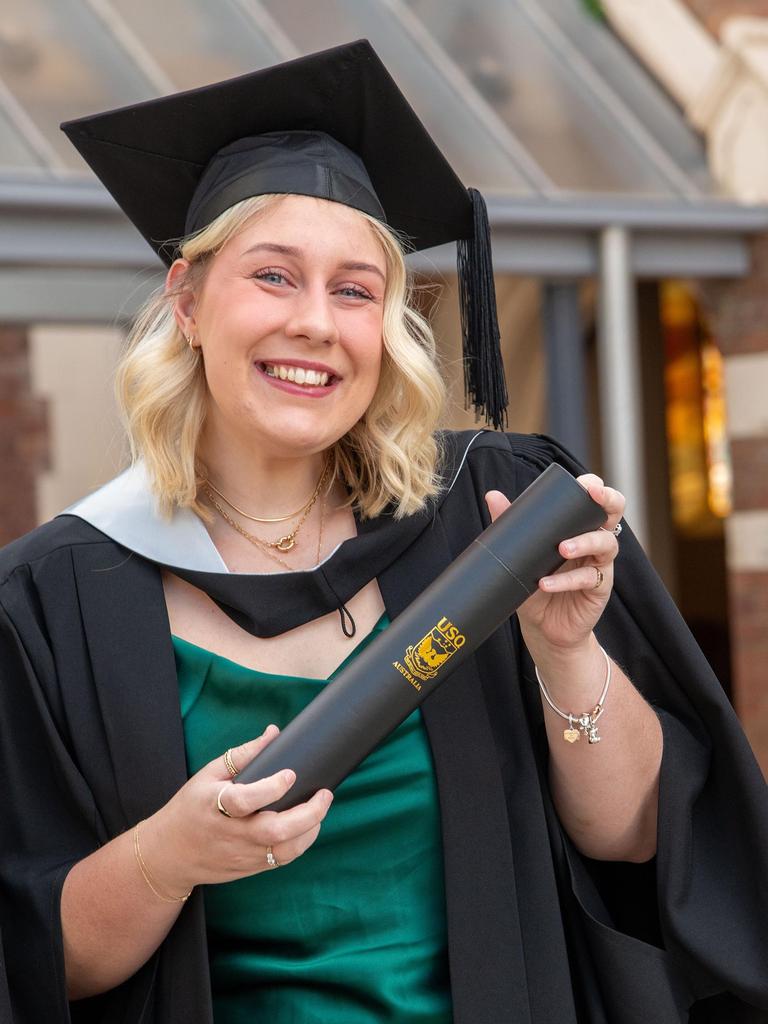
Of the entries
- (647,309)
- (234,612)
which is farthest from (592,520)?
(647,309)

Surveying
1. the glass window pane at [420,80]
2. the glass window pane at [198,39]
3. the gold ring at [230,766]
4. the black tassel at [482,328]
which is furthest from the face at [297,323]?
the glass window pane at [420,80]

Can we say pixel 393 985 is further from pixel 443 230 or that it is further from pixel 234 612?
pixel 443 230

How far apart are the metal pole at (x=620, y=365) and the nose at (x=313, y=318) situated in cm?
400

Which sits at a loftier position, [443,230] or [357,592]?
[443,230]

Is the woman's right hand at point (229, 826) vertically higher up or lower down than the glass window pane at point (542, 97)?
lower down

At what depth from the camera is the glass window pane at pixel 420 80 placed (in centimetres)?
575

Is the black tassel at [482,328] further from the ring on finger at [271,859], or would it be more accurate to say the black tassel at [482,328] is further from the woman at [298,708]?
the ring on finger at [271,859]

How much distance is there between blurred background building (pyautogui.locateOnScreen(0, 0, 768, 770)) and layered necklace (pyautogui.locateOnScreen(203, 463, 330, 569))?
3080mm

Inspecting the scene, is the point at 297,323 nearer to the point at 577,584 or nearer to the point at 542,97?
the point at 577,584

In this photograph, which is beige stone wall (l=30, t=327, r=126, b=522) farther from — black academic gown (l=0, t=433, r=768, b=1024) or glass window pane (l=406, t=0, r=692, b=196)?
black academic gown (l=0, t=433, r=768, b=1024)

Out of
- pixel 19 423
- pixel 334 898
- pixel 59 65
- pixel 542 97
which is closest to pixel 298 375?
pixel 334 898

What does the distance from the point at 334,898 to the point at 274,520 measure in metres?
0.57

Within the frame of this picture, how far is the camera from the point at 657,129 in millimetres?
6320

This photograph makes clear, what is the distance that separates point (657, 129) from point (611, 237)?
2.81 feet
